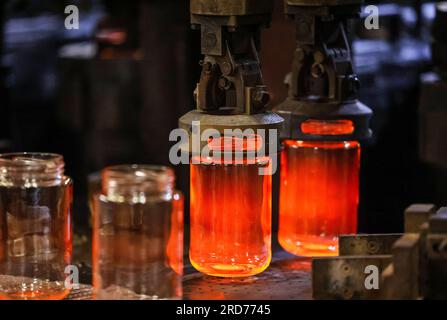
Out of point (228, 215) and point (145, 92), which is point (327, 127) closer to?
point (228, 215)

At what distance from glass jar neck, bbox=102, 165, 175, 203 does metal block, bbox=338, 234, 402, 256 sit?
418mm

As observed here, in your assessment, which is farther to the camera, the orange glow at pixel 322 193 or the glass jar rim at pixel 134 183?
the orange glow at pixel 322 193

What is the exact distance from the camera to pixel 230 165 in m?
→ 2.58

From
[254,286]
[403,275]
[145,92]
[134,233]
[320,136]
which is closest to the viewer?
[403,275]

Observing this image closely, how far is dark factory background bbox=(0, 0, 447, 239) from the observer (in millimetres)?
4988

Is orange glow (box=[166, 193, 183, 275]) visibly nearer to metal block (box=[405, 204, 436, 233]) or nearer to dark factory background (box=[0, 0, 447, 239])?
metal block (box=[405, 204, 436, 233])

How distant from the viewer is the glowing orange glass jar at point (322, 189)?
285 centimetres

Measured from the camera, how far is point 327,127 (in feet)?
9.34

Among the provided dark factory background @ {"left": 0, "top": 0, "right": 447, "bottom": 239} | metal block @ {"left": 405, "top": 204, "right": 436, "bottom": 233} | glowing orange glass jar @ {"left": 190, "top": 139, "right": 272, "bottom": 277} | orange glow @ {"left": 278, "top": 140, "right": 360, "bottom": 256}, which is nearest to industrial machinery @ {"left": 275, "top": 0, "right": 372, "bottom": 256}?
orange glow @ {"left": 278, "top": 140, "right": 360, "bottom": 256}

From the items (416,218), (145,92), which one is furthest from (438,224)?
(145,92)

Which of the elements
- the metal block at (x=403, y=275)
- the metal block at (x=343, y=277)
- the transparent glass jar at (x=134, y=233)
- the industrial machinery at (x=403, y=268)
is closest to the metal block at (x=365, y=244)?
the industrial machinery at (x=403, y=268)

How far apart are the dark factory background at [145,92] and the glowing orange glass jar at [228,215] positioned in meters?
1.46

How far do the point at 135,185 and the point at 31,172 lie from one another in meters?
0.28

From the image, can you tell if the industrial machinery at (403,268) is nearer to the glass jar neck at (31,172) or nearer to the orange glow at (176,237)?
the orange glow at (176,237)
